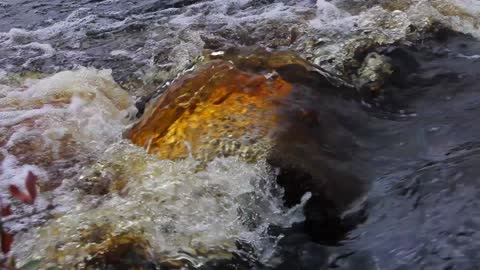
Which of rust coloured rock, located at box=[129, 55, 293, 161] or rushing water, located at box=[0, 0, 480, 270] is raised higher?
rust coloured rock, located at box=[129, 55, 293, 161]

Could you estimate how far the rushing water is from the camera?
3053 mm

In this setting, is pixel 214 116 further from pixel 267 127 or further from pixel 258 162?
pixel 258 162

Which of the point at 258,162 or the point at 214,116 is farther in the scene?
the point at 214,116

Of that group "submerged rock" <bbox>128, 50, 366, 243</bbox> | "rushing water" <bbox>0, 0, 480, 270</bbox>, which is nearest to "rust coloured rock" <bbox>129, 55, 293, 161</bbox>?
"submerged rock" <bbox>128, 50, 366, 243</bbox>

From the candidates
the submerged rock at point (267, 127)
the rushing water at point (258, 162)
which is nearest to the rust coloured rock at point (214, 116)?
the submerged rock at point (267, 127)

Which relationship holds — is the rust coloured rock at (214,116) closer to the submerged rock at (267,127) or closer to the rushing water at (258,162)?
the submerged rock at (267,127)

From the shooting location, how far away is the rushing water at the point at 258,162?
3.05 meters

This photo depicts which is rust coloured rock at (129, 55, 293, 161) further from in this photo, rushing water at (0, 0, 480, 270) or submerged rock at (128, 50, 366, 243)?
rushing water at (0, 0, 480, 270)

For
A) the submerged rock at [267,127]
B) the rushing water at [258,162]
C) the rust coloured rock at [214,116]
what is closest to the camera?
the rushing water at [258,162]

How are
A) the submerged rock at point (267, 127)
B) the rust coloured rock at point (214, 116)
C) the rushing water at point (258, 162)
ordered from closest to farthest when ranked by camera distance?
the rushing water at point (258, 162), the submerged rock at point (267, 127), the rust coloured rock at point (214, 116)

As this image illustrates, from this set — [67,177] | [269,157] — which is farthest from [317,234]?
[67,177]

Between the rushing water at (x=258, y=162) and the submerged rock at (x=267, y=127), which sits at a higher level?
the submerged rock at (x=267, y=127)

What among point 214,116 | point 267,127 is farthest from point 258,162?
point 214,116

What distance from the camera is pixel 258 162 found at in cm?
355
